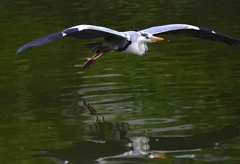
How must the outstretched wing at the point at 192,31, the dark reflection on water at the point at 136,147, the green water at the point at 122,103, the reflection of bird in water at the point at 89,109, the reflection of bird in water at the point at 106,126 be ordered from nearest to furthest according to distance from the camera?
the dark reflection on water at the point at 136,147 → the green water at the point at 122,103 → the reflection of bird in water at the point at 106,126 → the reflection of bird in water at the point at 89,109 → the outstretched wing at the point at 192,31

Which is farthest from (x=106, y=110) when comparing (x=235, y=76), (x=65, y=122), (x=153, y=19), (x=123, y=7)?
(x=123, y=7)

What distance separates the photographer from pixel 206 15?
54.4ft

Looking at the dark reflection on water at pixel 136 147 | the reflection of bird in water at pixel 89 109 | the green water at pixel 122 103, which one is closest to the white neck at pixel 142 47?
the green water at pixel 122 103

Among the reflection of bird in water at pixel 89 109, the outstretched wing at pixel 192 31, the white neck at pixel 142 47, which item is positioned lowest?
the reflection of bird in water at pixel 89 109

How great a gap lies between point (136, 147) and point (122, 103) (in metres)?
1.77

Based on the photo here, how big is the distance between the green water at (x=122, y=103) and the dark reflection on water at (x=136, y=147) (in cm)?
1

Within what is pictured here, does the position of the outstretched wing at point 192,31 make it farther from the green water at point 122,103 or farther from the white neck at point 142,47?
the green water at point 122,103

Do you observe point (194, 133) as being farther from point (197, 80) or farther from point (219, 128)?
point (197, 80)

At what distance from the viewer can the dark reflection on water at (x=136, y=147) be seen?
245 inches

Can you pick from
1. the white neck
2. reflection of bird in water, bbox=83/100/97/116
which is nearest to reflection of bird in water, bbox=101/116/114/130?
reflection of bird in water, bbox=83/100/97/116

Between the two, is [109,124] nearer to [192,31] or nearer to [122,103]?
[122,103]

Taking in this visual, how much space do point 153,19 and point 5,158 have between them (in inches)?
419

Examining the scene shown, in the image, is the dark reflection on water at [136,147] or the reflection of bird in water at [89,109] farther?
the reflection of bird in water at [89,109]

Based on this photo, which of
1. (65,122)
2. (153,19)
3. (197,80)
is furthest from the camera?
(153,19)
